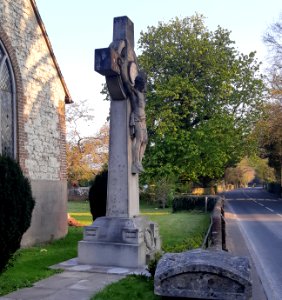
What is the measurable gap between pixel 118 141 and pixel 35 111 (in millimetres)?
4749

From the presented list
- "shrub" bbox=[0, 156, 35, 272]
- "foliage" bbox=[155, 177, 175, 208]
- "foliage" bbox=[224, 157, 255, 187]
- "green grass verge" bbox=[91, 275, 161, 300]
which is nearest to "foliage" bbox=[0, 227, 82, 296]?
"shrub" bbox=[0, 156, 35, 272]

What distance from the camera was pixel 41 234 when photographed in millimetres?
12906

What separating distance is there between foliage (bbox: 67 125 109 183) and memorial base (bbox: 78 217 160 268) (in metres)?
38.2

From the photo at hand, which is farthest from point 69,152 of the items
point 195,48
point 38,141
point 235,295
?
point 235,295

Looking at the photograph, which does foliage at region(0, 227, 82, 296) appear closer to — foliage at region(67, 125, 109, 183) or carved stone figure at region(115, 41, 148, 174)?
carved stone figure at region(115, 41, 148, 174)

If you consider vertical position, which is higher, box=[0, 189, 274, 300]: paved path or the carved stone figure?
the carved stone figure

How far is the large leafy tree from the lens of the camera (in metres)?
30.0

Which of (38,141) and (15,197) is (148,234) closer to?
(15,197)

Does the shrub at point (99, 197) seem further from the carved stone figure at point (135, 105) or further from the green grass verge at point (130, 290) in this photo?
the green grass verge at point (130, 290)

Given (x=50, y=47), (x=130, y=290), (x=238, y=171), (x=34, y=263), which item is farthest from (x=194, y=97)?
(x=238, y=171)

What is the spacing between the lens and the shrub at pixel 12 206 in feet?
22.8

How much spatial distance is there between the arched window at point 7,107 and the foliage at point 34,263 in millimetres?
2806

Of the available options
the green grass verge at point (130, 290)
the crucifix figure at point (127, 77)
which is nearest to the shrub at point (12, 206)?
the green grass verge at point (130, 290)

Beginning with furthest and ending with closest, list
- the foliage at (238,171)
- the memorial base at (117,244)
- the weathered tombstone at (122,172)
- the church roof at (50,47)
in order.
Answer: the foliage at (238,171), the church roof at (50,47), the weathered tombstone at (122,172), the memorial base at (117,244)
